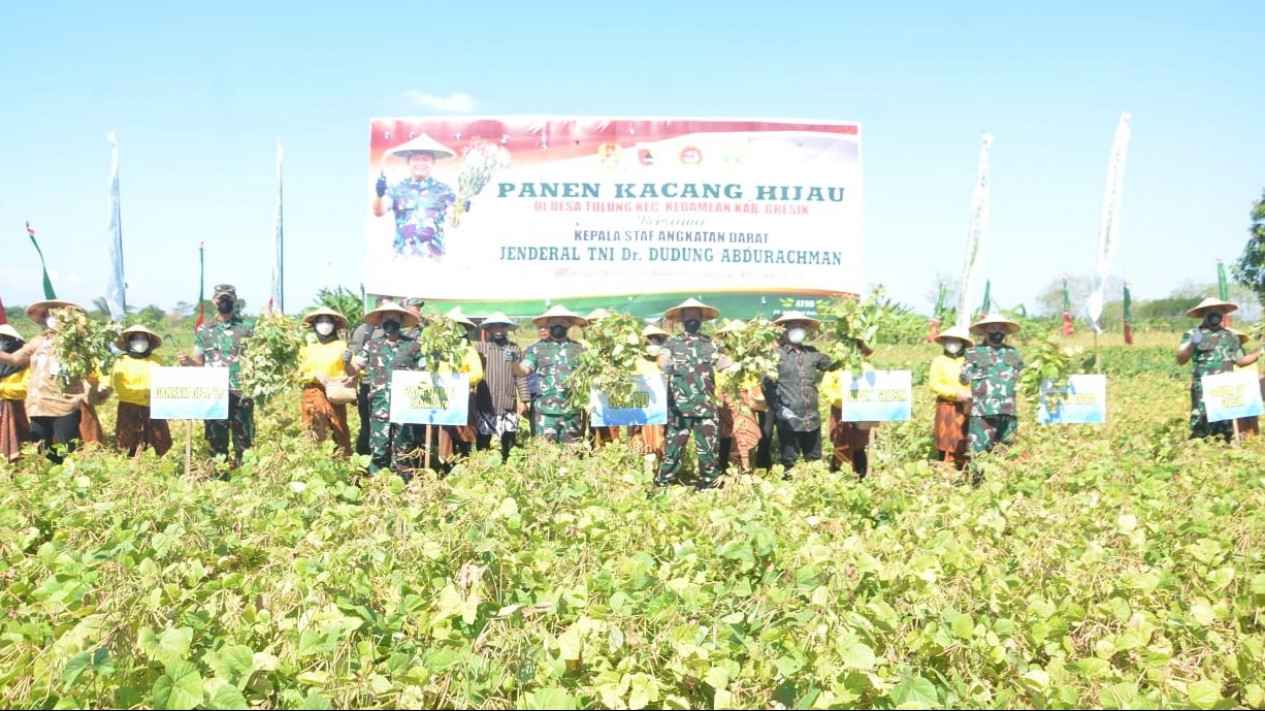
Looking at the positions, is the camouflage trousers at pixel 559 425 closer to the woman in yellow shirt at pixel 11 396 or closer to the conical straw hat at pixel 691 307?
the conical straw hat at pixel 691 307

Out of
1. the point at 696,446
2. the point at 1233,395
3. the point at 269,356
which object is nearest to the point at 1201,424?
the point at 1233,395

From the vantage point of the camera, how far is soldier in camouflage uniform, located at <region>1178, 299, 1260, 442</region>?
770 cm

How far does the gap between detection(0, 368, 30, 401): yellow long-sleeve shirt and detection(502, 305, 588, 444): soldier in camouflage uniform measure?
4390 mm

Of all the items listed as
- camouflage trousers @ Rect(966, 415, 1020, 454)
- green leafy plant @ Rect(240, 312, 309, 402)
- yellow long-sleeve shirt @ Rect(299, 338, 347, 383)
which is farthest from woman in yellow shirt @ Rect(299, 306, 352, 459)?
camouflage trousers @ Rect(966, 415, 1020, 454)

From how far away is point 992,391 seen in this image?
705cm

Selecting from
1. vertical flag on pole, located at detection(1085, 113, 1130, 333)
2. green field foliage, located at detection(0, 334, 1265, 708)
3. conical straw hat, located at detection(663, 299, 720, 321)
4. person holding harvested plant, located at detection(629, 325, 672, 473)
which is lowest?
green field foliage, located at detection(0, 334, 1265, 708)

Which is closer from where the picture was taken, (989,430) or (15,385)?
(15,385)

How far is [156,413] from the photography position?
20.8ft

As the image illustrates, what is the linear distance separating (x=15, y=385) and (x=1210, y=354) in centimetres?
1111

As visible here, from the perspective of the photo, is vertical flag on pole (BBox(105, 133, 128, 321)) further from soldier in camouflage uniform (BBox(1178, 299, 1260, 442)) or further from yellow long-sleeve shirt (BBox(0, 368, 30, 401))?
soldier in camouflage uniform (BBox(1178, 299, 1260, 442))

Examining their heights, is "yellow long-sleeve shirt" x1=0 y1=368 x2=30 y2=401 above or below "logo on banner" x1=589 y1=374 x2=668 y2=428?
above

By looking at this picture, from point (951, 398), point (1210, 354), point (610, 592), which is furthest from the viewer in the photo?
point (1210, 354)

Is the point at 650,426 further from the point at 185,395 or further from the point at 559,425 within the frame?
the point at 185,395

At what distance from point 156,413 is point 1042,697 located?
6414mm
